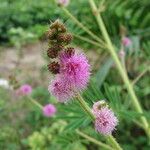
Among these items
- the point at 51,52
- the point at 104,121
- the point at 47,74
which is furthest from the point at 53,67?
the point at 47,74

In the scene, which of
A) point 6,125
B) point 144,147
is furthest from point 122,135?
point 6,125

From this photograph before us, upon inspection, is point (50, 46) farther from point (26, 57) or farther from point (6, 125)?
point (26, 57)

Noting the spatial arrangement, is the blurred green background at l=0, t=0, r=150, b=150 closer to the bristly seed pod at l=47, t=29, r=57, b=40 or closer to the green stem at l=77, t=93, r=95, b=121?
the green stem at l=77, t=93, r=95, b=121

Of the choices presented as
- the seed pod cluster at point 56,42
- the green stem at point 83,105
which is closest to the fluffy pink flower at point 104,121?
the green stem at point 83,105

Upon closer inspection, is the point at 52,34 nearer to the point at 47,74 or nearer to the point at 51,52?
the point at 51,52

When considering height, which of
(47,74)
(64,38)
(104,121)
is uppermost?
(47,74)
